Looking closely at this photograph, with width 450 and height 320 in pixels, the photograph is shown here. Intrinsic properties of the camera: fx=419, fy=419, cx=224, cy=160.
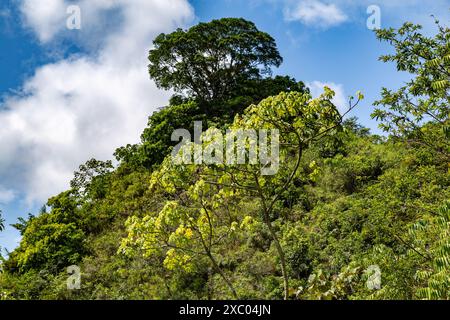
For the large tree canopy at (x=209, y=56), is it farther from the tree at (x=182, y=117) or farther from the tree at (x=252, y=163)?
the tree at (x=252, y=163)

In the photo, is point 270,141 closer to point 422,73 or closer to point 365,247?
point 422,73

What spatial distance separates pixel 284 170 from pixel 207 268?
466 centimetres

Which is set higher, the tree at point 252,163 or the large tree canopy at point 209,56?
the large tree canopy at point 209,56

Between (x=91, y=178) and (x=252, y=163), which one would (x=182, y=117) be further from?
(x=252, y=163)

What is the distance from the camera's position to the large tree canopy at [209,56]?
2184 centimetres

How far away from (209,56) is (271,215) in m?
11.9

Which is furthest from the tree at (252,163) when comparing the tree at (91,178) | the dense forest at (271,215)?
the tree at (91,178)

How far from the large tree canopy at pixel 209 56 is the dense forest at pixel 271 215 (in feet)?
7.76

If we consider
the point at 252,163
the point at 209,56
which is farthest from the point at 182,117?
the point at 252,163

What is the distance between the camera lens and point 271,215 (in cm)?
1282

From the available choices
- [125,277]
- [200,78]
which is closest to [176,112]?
[200,78]

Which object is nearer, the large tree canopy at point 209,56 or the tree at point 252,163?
the tree at point 252,163

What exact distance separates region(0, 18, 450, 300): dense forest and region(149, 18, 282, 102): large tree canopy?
237cm

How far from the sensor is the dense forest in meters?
5.88
